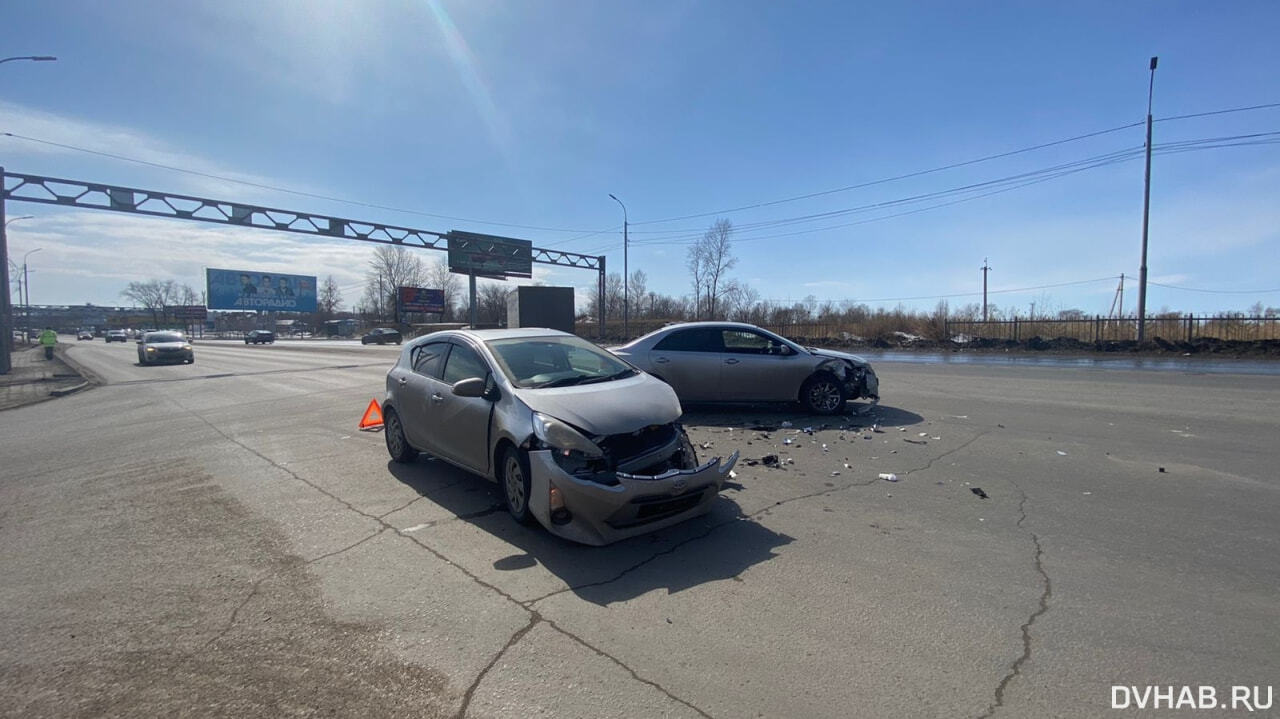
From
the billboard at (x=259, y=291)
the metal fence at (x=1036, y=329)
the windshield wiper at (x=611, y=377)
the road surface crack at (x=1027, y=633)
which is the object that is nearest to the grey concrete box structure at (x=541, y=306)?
the metal fence at (x=1036, y=329)

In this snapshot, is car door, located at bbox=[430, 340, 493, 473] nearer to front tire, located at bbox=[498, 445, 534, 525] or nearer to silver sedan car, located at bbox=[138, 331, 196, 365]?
front tire, located at bbox=[498, 445, 534, 525]

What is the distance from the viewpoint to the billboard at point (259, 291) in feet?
186

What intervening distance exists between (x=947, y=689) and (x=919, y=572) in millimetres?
1313

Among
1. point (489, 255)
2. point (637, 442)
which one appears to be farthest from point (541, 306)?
point (637, 442)

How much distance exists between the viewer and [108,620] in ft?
11.9

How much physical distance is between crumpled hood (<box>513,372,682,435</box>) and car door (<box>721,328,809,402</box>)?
14.7ft

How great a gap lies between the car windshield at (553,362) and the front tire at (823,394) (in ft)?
14.6

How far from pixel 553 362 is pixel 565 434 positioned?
153 centimetres

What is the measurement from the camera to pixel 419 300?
6938cm

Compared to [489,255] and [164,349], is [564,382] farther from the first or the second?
[489,255]

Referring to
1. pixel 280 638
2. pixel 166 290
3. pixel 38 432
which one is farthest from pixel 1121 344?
pixel 166 290

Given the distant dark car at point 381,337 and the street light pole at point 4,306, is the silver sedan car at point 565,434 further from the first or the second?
the distant dark car at point 381,337

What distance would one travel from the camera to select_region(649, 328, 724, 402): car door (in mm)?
9828

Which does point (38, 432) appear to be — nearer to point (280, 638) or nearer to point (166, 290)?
point (280, 638)
